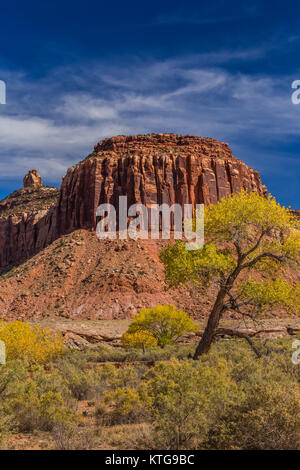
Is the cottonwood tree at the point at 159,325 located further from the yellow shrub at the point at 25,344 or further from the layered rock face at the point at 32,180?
the layered rock face at the point at 32,180

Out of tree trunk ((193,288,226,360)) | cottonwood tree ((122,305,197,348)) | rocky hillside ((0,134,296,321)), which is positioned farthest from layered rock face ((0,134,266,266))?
tree trunk ((193,288,226,360))

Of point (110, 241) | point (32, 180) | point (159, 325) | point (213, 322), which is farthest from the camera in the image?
point (32, 180)

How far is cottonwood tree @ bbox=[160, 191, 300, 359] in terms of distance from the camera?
1416cm

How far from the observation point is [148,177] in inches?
2943

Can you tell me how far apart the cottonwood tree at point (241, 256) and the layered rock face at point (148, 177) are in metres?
57.1

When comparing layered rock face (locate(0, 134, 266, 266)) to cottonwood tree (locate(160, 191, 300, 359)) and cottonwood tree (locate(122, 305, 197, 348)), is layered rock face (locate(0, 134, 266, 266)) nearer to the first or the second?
cottonwood tree (locate(122, 305, 197, 348))

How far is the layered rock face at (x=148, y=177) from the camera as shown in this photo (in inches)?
2913

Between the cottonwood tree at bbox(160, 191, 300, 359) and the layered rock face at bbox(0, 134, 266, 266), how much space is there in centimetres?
5714

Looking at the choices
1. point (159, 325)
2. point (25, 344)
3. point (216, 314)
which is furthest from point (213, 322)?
point (159, 325)

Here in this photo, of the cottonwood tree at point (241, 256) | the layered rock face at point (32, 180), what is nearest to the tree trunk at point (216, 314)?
the cottonwood tree at point (241, 256)

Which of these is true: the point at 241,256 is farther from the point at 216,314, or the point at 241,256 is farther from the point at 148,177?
the point at 148,177

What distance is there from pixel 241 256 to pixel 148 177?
202ft

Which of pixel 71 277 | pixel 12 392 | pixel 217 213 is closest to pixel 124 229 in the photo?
pixel 71 277
